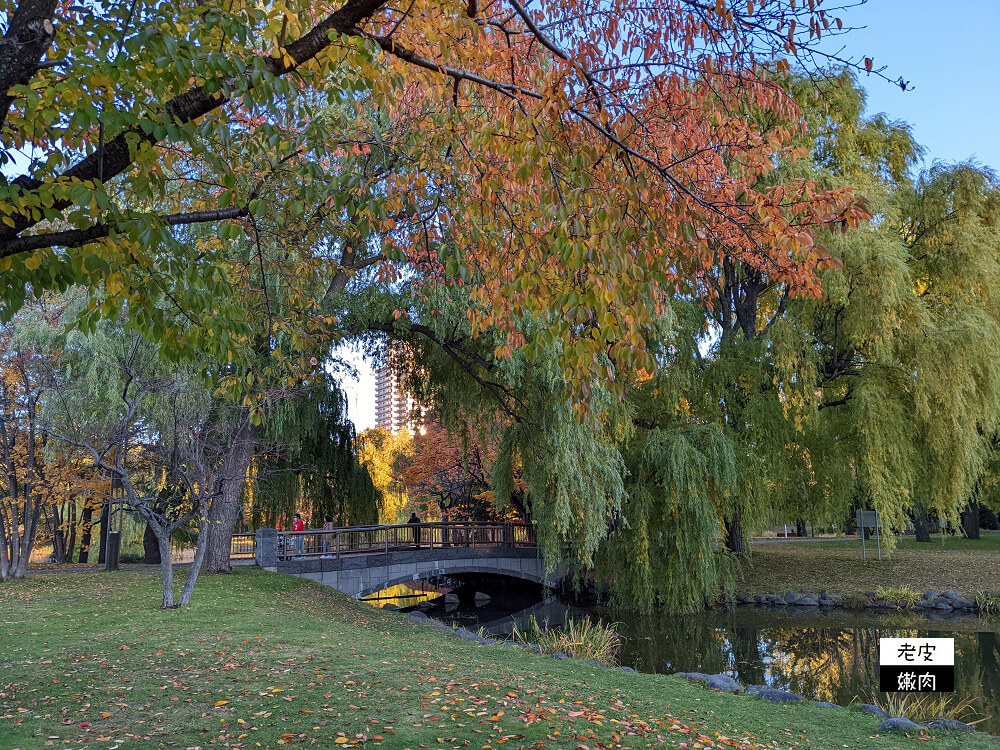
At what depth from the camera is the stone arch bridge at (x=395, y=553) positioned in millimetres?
16906

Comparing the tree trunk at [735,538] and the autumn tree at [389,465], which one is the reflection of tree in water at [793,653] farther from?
the autumn tree at [389,465]

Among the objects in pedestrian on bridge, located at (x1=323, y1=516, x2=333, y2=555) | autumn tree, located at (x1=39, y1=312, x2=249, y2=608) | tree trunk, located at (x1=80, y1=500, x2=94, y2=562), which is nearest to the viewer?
autumn tree, located at (x1=39, y1=312, x2=249, y2=608)

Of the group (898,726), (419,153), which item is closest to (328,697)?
(419,153)

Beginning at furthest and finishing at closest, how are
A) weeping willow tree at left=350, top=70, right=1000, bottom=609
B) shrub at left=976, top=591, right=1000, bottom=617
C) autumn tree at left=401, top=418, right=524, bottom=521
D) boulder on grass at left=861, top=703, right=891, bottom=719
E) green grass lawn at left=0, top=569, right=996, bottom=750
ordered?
autumn tree at left=401, top=418, right=524, bottom=521 < shrub at left=976, top=591, right=1000, bottom=617 < weeping willow tree at left=350, top=70, right=1000, bottom=609 < boulder on grass at left=861, top=703, right=891, bottom=719 < green grass lawn at left=0, top=569, right=996, bottom=750

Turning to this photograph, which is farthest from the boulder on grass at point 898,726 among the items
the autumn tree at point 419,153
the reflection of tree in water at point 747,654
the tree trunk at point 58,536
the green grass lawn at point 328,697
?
the tree trunk at point 58,536

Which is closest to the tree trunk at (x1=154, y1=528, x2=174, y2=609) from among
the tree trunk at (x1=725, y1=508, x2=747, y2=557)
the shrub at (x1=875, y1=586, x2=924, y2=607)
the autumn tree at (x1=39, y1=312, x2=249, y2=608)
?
the autumn tree at (x1=39, y1=312, x2=249, y2=608)

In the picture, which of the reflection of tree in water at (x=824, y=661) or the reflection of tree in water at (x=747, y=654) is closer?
the reflection of tree in water at (x=824, y=661)

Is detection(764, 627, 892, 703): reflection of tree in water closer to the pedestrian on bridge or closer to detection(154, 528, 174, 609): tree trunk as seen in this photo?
detection(154, 528, 174, 609): tree trunk

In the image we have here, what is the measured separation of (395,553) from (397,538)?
6.56 ft

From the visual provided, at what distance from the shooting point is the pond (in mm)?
9797

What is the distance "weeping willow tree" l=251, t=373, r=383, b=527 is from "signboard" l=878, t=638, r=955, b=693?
40.0 feet

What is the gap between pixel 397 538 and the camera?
2047 cm

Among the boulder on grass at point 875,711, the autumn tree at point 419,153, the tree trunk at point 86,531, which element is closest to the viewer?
the autumn tree at point 419,153

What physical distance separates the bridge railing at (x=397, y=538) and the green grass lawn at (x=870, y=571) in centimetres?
653
